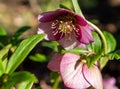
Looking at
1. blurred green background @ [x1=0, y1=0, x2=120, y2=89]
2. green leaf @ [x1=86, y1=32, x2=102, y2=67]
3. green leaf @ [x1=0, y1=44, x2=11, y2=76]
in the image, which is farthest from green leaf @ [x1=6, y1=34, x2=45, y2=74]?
blurred green background @ [x1=0, y1=0, x2=120, y2=89]

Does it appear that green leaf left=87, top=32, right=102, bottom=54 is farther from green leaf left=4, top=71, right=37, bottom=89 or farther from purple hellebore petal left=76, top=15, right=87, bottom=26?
green leaf left=4, top=71, right=37, bottom=89

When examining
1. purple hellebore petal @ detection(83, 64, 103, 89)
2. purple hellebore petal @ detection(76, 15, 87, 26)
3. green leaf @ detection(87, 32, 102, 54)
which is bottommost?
purple hellebore petal @ detection(83, 64, 103, 89)

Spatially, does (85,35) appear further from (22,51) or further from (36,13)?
(36,13)

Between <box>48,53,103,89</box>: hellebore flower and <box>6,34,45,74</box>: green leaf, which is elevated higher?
<box>6,34,45,74</box>: green leaf

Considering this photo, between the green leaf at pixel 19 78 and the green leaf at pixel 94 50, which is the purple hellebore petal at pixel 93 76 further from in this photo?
the green leaf at pixel 19 78

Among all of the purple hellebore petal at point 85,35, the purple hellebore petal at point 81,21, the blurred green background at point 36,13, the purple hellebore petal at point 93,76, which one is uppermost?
the purple hellebore petal at point 81,21

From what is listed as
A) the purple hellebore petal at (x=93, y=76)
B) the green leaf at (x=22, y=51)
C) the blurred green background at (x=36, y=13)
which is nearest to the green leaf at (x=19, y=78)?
the green leaf at (x=22, y=51)

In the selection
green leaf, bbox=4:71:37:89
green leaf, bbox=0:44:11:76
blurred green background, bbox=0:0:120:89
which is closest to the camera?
green leaf, bbox=4:71:37:89

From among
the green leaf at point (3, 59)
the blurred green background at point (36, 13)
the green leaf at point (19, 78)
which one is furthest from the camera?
the blurred green background at point (36, 13)
